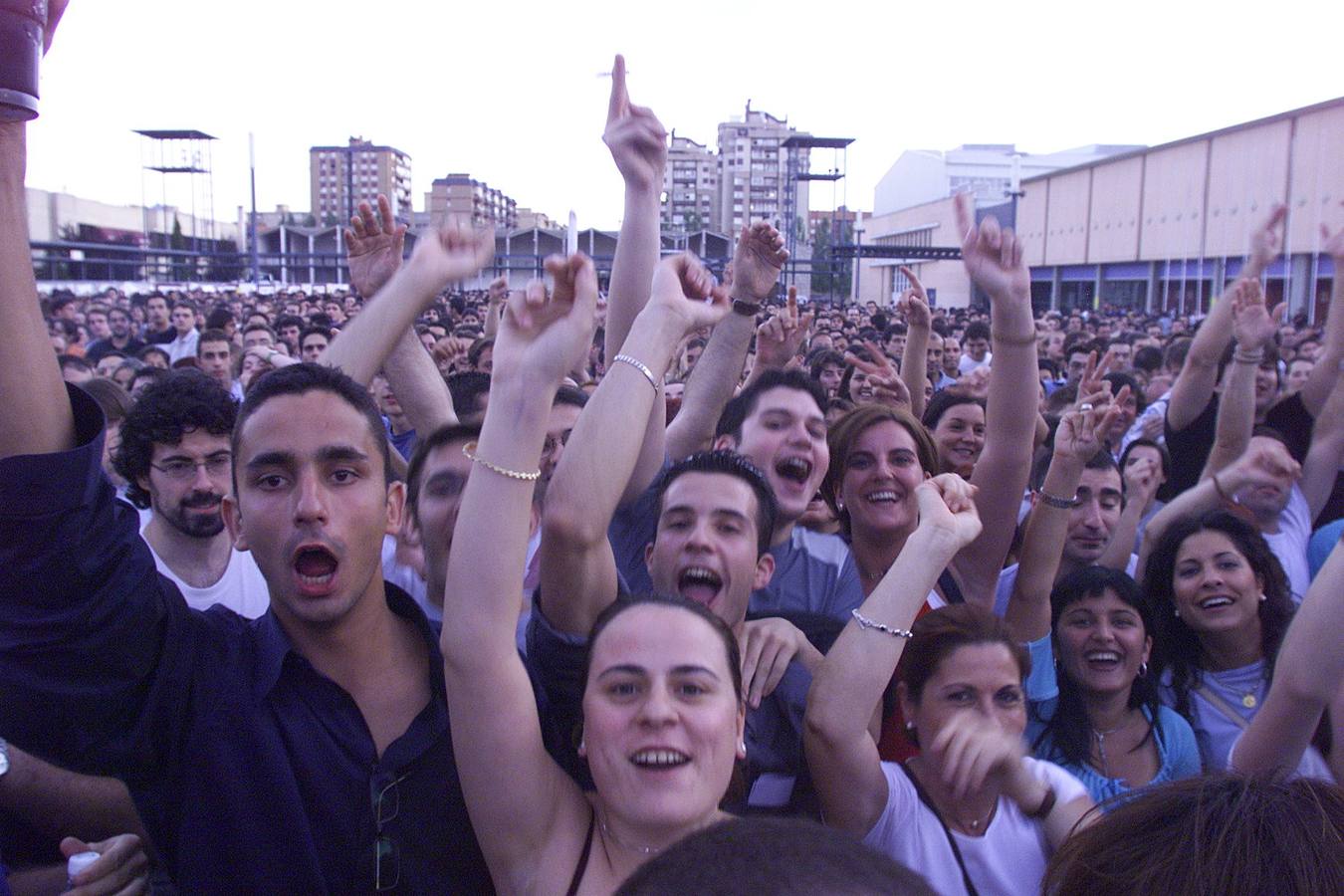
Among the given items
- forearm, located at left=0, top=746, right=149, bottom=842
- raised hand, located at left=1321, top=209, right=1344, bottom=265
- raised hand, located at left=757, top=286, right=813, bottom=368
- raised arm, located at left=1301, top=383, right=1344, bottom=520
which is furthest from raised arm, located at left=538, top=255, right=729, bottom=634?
raised hand, located at left=1321, top=209, right=1344, bottom=265

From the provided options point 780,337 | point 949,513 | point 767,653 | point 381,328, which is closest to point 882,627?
point 767,653

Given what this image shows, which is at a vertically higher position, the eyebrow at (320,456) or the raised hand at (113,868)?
the eyebrow at (320,456)

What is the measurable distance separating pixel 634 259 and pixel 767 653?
48.7 inches

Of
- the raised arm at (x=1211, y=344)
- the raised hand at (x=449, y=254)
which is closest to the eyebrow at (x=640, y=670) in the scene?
the raised hand at (x=449, y=254)

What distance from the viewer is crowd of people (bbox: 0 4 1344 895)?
1393 mm

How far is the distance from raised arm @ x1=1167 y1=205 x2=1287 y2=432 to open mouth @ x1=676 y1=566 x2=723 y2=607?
3763mm

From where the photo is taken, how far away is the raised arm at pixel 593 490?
1973 millimetres

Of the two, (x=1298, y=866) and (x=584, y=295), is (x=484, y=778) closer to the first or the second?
(x=584, y=295)

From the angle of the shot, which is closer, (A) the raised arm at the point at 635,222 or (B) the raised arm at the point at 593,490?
(B) the raised arm at the point at 593,490

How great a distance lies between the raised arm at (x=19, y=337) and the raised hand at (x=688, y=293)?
124cm

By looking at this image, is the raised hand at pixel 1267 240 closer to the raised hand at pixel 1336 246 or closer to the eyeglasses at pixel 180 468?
the raised hand at pixel 1336 246

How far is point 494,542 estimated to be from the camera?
1.71m

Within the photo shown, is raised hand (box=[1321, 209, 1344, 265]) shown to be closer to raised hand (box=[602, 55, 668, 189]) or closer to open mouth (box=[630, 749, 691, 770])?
raised hand (box=[602, 55, 668, 189])

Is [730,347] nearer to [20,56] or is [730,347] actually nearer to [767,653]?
[767,653]
